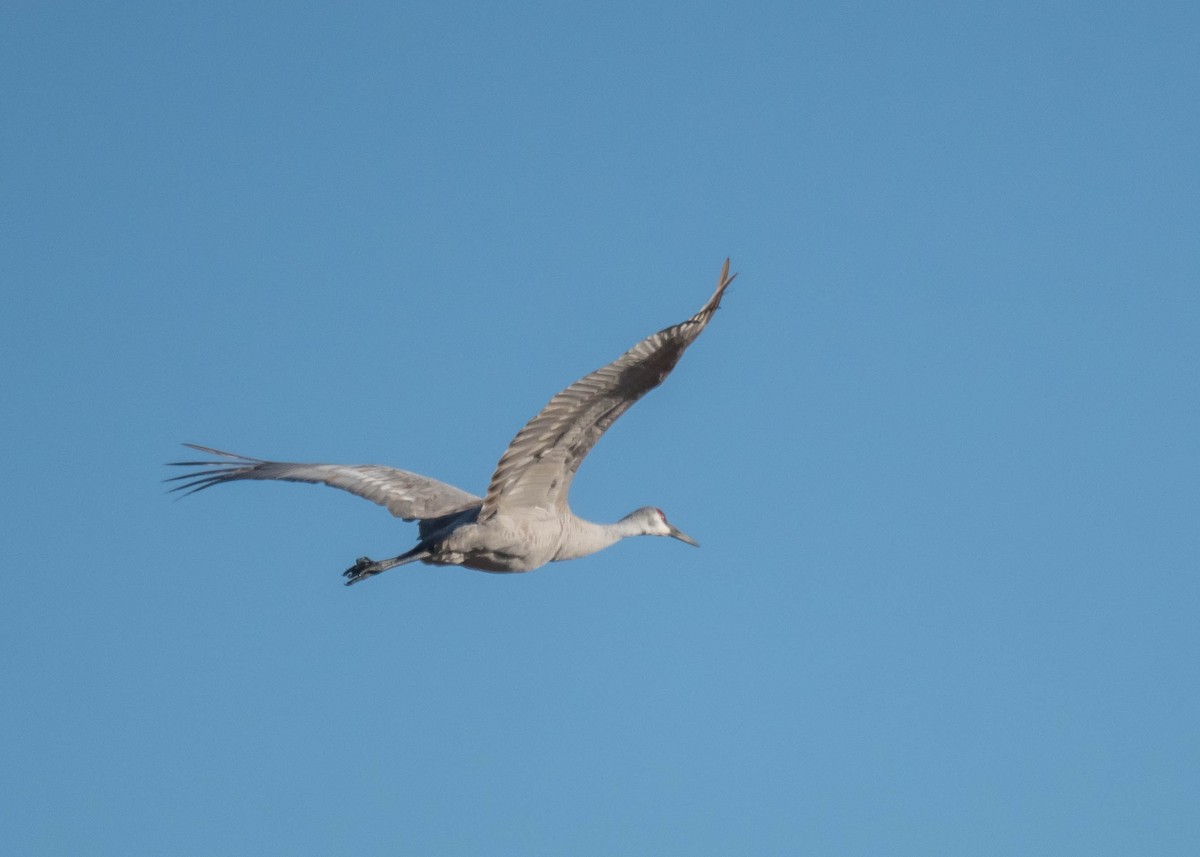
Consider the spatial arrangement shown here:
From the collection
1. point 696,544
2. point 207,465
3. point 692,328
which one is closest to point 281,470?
point 207,465

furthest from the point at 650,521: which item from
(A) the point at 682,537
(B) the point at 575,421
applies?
(B) the point at 575,421

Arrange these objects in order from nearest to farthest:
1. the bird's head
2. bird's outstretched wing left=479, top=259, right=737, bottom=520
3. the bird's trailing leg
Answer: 1. bird's outstretched wing left=479, top=259, right=737, bottom=520
2. the bird's trailing leg
3. the bird's head

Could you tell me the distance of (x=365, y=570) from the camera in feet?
50.1

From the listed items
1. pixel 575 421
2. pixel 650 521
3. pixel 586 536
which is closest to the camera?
pixel 575 421

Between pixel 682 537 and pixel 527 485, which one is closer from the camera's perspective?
pixel 527 485

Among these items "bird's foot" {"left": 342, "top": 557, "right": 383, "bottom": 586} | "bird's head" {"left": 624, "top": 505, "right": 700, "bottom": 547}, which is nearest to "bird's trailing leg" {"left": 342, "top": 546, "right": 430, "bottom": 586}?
"bird's foot" {"left": 342, "top": 557, "right": 383, "bottom": 586}

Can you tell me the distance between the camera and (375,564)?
599 inches

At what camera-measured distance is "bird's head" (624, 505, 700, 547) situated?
59.4 feet

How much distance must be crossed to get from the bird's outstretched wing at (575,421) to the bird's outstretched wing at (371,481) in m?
1.01

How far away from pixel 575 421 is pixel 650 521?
14.9ft

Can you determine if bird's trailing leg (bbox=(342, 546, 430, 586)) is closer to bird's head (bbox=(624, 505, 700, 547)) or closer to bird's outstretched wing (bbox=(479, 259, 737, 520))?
bird's outstretched wing (bbox=(479, 259, 737, 520))

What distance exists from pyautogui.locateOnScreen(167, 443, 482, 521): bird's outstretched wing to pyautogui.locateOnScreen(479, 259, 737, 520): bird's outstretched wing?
1.01 m

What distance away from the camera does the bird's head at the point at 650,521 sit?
18.1m

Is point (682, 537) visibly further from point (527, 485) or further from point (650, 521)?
point (527, 485)
